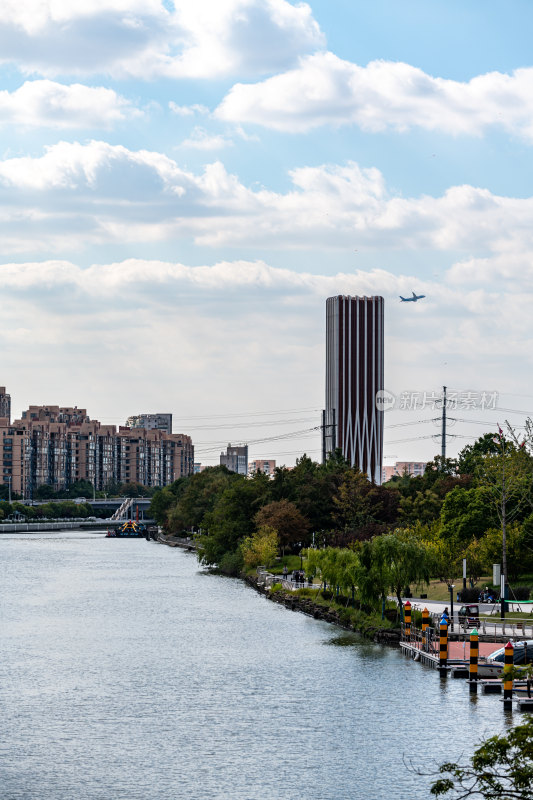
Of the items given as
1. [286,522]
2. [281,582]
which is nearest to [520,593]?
[281,582]

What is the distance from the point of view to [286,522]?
9738 cm

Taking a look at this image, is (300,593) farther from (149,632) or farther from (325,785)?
(325,785)

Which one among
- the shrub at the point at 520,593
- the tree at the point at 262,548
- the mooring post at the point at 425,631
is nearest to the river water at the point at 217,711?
the mooring post at the point at 425,631

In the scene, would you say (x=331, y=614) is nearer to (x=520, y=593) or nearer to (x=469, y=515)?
(x=520, y=593)

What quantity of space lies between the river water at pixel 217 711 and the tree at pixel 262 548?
24.6 metres

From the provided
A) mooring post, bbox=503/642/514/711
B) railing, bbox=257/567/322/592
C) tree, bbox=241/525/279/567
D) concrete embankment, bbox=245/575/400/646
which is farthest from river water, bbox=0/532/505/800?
tree, bbox=241/525/279/567

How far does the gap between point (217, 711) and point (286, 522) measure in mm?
58098

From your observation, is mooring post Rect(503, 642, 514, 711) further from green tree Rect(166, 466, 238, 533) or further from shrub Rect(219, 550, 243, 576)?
green tree Rect(166, 466, 238, 533)

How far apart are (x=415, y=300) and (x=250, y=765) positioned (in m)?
112

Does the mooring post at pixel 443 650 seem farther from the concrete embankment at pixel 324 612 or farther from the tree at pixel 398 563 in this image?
the tree at pixel 398 563

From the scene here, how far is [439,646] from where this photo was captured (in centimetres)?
4678

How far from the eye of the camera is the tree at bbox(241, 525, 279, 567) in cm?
9294

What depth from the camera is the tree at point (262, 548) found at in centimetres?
9294

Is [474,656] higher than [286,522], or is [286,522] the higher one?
[286,522]
